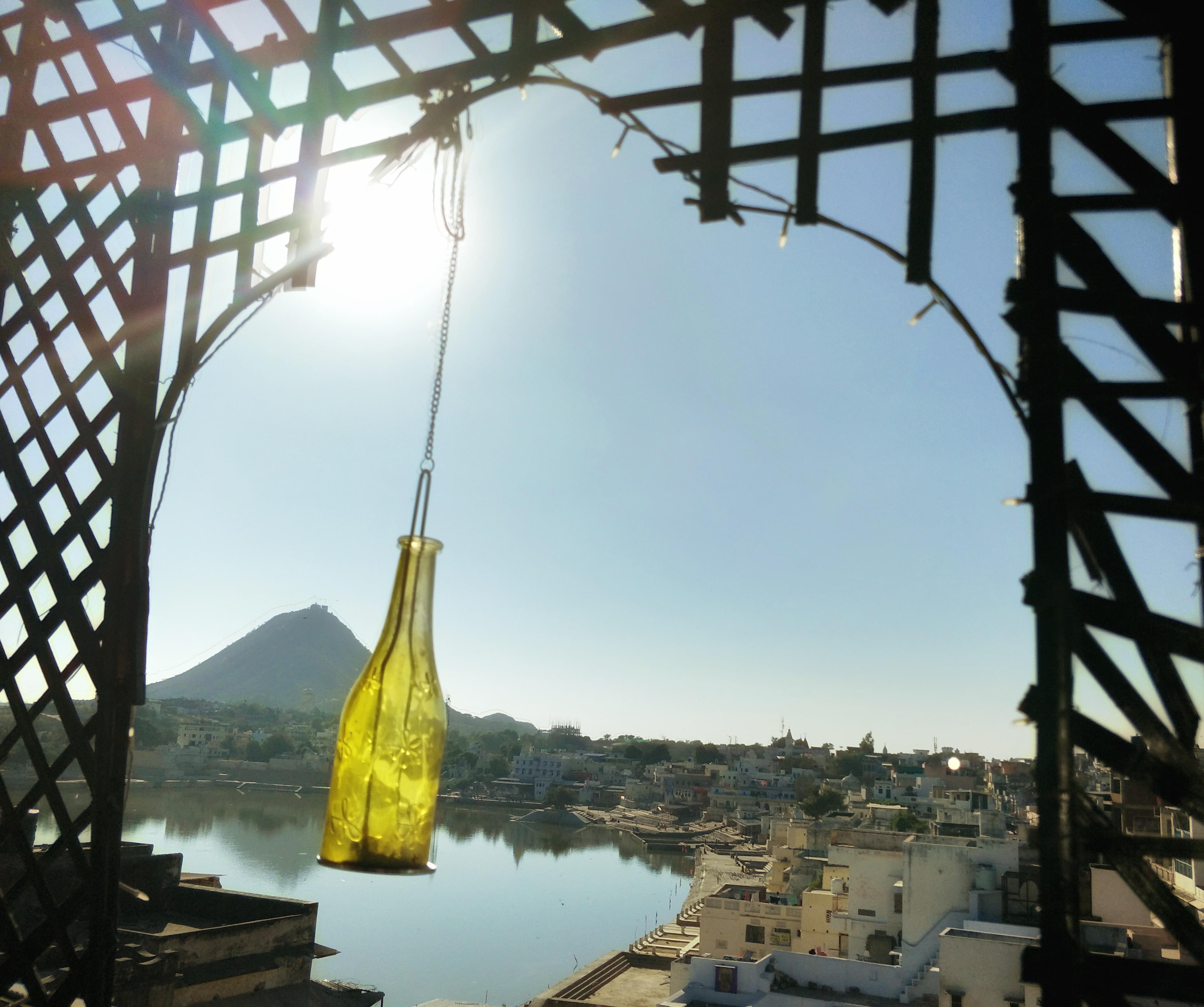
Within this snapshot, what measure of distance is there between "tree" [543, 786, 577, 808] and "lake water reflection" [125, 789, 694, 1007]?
7845mm

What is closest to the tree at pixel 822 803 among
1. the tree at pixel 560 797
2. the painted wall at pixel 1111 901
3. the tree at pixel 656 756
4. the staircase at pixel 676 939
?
the tree at pixel 560 797

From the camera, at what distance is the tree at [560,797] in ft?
251

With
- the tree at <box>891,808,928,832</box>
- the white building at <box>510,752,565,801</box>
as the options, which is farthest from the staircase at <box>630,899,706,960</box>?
the white building at <box>510,752,565,801</box>

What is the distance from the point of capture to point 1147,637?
5.46 ft

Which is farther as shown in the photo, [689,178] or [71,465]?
[71,465]

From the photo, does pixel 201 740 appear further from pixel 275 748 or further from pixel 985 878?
pixel 985 878

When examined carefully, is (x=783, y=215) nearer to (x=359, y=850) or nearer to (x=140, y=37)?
(x=359, y=850)

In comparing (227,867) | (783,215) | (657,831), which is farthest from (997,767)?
(783,215)

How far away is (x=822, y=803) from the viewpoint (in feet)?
198

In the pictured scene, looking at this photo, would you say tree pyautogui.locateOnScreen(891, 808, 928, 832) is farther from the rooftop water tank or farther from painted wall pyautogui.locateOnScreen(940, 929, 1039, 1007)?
painted wall pyautogui.locateOnScreen(940, 929, 1039, 1007)

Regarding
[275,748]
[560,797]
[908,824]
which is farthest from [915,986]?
[275,748]

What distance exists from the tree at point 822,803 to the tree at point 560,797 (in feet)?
73.0

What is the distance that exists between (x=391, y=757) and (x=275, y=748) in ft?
320

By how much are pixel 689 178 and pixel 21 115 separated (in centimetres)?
232
